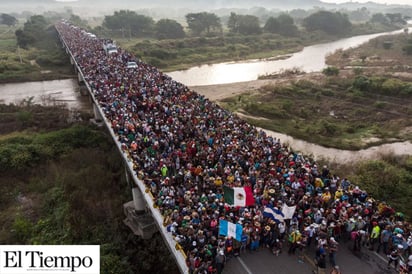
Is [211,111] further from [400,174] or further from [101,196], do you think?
[400,174]

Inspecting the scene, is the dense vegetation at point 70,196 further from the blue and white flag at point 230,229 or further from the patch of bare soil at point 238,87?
the patch of bare soil at point 238,87

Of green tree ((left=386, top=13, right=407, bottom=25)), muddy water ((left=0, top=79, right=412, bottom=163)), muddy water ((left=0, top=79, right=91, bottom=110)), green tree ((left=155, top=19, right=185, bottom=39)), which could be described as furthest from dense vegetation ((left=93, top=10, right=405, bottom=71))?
muddy water ((left=0, top=79, right=412, bottom=163))

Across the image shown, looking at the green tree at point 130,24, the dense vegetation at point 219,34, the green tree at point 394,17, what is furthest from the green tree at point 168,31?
the green tree at point 394,17

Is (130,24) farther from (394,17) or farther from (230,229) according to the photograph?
(230,229)

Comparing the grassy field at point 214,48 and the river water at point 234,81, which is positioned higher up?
the grassy field at point 214,48

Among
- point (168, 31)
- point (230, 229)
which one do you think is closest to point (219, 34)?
point (168, 31)

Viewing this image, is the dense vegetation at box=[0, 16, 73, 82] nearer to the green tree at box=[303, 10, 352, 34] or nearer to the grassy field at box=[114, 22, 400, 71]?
the grassy field at box=[114, 22, 400, 71]
